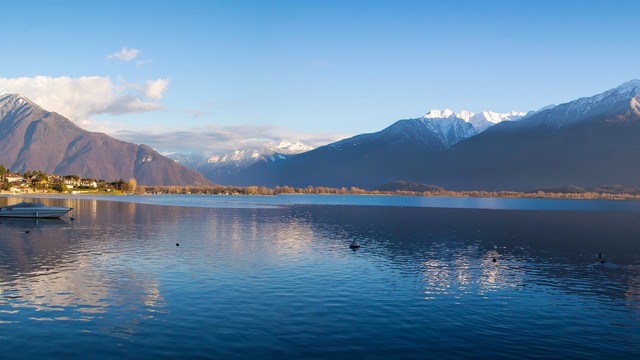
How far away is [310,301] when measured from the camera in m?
35.8

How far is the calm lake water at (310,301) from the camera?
1025 inches

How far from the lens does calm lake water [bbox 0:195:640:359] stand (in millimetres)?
26047

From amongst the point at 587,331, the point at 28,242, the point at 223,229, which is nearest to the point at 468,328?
the point at 587,331

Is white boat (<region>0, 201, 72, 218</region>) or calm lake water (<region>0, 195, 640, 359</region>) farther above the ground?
white boat (<region>0, 201, 72, 218</region>)

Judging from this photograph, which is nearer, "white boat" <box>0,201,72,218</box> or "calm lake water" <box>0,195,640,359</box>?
"calm lake water" <box>0,195,640,359</box>

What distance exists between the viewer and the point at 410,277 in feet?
151

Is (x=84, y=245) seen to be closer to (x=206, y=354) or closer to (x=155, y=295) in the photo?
(x=155, y=295)

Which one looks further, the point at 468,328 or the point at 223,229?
the point at 223,229

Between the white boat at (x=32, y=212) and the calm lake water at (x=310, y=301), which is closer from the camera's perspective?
the calm lake water at (x=310, y=301)

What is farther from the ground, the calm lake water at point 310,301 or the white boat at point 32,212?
the white boat at point 32,212

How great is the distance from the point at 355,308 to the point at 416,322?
486 centimetres

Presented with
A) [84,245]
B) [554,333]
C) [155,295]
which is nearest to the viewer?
[554,333]

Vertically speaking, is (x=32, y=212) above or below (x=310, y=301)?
above

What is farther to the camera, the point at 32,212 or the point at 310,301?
the point at 32,212
